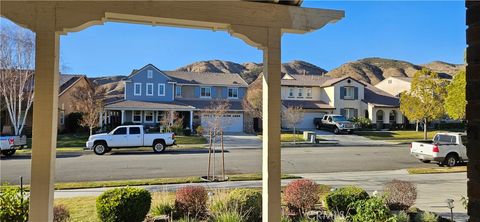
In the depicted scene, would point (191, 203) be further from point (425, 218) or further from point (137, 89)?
point (137, 89)

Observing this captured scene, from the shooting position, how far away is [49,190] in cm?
330

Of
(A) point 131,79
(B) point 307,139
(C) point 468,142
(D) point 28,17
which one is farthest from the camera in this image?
(A) point 131,79

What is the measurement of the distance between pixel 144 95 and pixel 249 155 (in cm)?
2026

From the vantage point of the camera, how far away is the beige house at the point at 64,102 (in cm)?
3203

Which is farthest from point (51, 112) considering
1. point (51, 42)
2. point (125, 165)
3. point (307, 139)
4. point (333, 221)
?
point (307, 139)

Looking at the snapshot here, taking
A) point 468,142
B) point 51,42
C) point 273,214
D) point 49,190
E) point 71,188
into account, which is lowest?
point 71,188

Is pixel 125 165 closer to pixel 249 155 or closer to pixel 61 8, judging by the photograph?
pixel 249 155

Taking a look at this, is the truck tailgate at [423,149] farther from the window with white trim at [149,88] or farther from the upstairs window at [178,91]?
the window with white trim at [149,88]

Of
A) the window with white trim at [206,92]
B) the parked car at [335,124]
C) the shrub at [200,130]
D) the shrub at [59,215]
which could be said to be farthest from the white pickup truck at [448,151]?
the window with white trim at [206,92]

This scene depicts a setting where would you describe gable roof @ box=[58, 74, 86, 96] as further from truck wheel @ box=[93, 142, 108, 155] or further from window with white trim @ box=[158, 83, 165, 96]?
truck wheel @ box=[93, 142, 108, 155]

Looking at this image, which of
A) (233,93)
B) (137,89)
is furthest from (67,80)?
(233,93)

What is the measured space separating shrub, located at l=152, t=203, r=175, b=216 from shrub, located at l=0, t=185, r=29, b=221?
1.99 meters

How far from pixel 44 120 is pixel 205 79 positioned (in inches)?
1440

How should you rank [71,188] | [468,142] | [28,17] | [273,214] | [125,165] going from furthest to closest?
[125,165]
[71,188]
[273,214]
[28,17]
[468,142]
